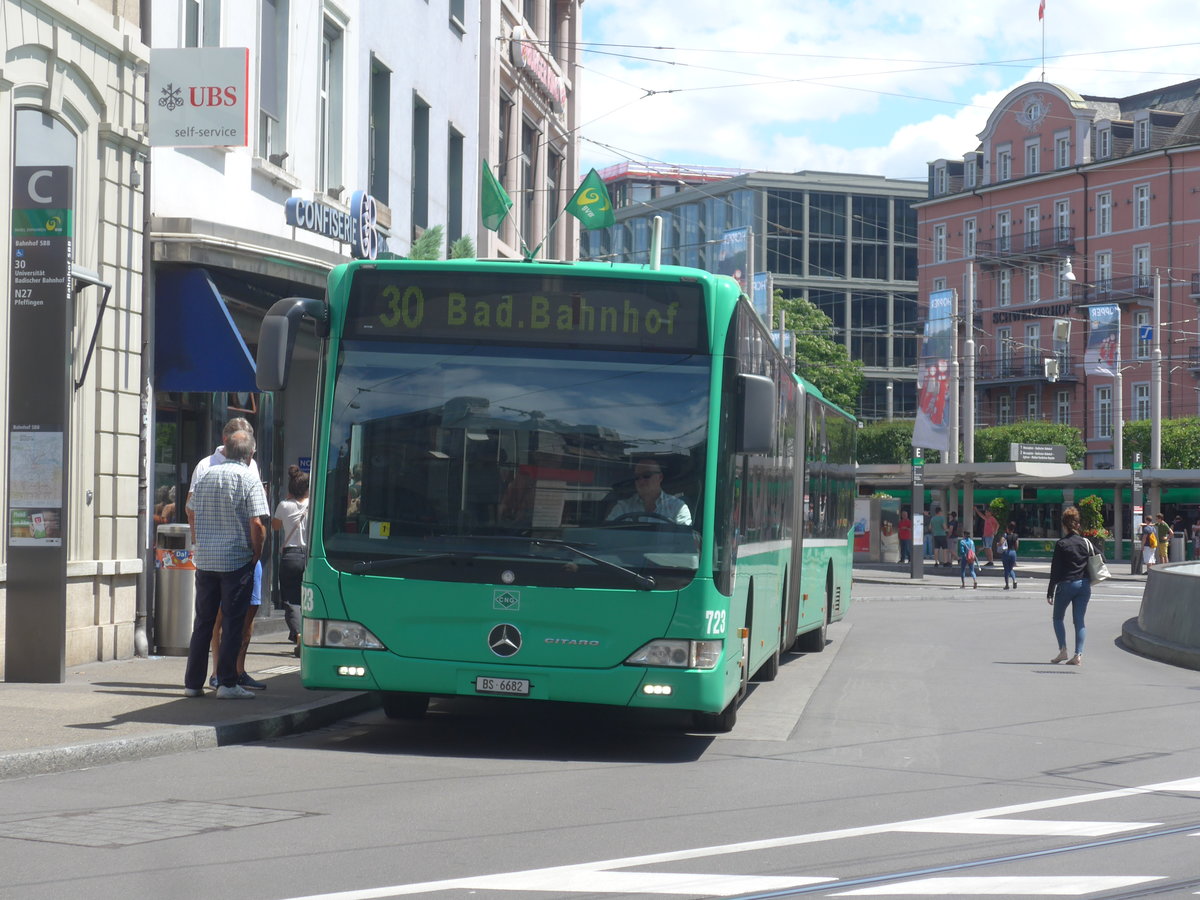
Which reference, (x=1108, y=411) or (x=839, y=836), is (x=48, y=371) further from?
(x=1108, y=411)

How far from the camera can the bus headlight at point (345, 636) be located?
10.2 metres

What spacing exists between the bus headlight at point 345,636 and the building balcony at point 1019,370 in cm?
7300

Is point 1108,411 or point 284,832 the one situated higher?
point 1108,411

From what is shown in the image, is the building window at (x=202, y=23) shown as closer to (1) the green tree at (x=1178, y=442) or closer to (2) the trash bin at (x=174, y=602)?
(2) the trash bin at (x=174, y=602)

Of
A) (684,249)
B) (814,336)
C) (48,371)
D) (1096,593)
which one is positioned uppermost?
(684,249)

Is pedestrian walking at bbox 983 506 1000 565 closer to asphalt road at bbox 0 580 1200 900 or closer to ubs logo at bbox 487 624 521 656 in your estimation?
asphalt road at bbox 0 580 1200 900

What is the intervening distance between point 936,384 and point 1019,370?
1390 inches

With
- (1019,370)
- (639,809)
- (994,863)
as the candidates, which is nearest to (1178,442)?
(1019,370)

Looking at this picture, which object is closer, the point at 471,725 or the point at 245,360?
the point at 471,725

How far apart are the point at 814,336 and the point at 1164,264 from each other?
15605 mm

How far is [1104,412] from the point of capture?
79.1 m

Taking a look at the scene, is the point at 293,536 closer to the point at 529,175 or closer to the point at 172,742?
the point at 172,742

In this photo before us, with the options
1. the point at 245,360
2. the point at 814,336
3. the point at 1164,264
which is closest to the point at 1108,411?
the point at 1164,264

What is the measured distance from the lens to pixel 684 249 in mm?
109125
